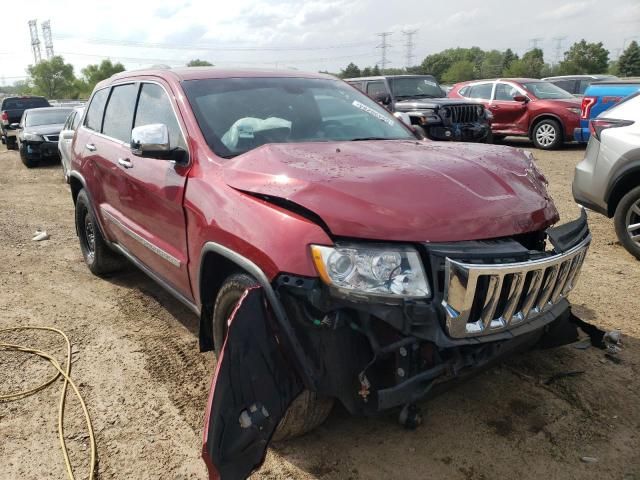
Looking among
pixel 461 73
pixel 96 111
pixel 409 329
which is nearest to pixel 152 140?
pixel 409 329

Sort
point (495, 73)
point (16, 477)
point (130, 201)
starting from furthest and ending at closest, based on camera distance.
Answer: point (495, 73), point (130, 201), point (16, 477)

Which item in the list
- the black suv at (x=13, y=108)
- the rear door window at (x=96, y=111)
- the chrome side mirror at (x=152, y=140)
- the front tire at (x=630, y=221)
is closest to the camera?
the chrome side mirror at (x=152, y=140)

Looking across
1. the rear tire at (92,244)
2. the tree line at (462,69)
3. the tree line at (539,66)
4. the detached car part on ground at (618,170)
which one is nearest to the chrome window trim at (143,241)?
the rear tire at (92,244)

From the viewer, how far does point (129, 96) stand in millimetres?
4039

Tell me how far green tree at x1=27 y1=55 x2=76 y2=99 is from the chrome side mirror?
97.1 meters

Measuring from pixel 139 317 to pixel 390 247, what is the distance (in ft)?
8.88

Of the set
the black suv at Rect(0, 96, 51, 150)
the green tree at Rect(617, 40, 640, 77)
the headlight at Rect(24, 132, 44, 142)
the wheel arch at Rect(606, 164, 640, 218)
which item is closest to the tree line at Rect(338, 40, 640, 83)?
the green tree at Rect(617, 40, 640, 77)

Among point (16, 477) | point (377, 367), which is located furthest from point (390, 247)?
point (16, 477)

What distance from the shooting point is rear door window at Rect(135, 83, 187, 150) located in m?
3.12

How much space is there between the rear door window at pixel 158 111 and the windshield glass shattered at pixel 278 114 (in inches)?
6.5

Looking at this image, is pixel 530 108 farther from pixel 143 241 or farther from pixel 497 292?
pixel 497 292

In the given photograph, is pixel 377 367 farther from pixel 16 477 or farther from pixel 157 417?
pixel 16 477

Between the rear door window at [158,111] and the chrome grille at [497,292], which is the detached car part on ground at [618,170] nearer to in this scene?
the chrome grille at [497,292]

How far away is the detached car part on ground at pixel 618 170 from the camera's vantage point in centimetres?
486
